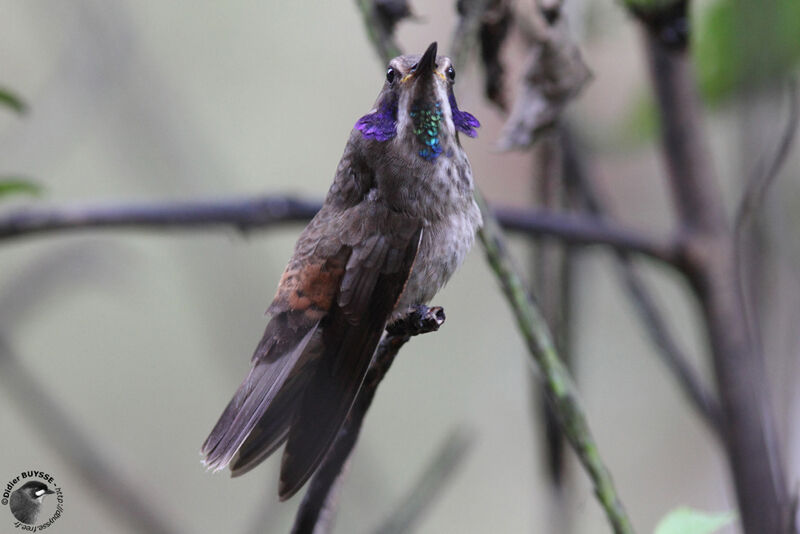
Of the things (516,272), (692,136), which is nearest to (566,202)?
(692,136)

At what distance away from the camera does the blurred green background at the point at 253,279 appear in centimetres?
176

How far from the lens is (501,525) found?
9.97 feet

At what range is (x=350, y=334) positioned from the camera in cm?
54

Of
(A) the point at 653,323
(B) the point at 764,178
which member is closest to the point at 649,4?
(B) the point at 764,178

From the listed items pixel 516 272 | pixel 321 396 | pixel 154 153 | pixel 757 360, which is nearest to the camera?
pixel 321 396

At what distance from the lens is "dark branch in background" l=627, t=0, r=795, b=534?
114 cm

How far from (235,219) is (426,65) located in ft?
2.23

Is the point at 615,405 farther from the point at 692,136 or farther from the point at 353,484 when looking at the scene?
the point at 692,136

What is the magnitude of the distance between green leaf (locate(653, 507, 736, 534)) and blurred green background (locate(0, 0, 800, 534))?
68cm

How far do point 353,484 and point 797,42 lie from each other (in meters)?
1.23

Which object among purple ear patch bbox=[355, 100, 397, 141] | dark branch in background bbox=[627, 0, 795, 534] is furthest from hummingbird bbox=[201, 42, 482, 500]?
dark branch in background bbox=[627, 0, 795, 534]

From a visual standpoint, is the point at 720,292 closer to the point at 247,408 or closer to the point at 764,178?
the point at 764,178

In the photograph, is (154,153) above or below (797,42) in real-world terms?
above

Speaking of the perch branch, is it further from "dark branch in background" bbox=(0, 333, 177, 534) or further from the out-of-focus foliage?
the out-of-focus foliage
